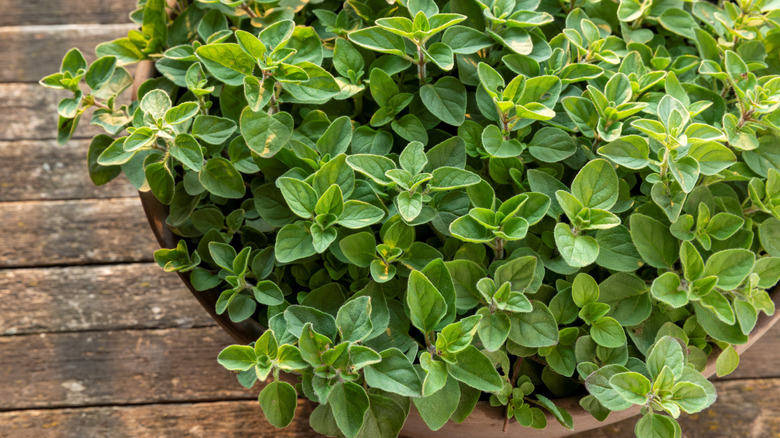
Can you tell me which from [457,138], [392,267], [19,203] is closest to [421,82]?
[457,138]

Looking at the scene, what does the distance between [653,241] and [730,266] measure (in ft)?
0.29

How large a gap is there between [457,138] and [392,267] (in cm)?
18

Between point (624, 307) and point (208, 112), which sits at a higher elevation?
point (208, 112)

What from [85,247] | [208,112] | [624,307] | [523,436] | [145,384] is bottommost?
[145,384]

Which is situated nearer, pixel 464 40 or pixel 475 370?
pixel 475 370

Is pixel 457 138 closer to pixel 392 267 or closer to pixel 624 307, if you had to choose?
Answer: pixel 392 267

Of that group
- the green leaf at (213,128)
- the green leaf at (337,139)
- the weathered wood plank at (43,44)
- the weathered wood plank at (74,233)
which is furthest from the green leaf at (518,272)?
the weathered wood plank at (43,44)

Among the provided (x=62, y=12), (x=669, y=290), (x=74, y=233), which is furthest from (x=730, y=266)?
(x=62, y=12)

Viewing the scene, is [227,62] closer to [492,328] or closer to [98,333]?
[492,328]

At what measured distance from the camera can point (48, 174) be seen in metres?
1.46

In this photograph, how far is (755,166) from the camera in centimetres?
86

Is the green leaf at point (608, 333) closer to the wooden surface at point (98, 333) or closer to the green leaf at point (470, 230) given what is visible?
the green leaf at point (470, 230)

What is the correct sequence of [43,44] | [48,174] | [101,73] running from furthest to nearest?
1. [43,44]
2. [48,174]
3. [101,73]

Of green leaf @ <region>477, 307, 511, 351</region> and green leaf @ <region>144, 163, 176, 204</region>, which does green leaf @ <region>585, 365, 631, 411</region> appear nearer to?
green leaf @ <region>477, 307, 511, 351</region>
